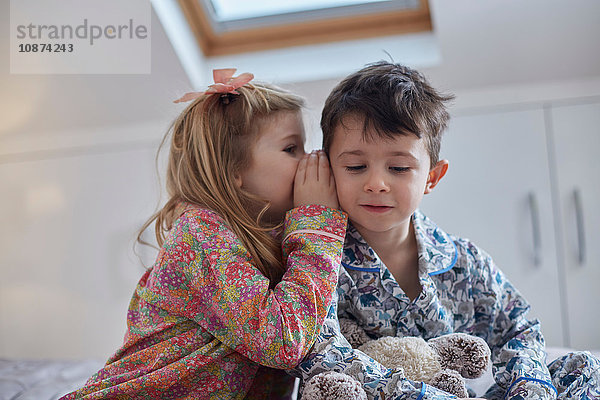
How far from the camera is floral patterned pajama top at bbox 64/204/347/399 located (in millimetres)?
1015

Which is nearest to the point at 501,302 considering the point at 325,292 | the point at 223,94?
the point at 325,292

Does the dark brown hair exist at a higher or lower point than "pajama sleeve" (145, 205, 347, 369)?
higher

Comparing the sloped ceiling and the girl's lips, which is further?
the sloped ceiling

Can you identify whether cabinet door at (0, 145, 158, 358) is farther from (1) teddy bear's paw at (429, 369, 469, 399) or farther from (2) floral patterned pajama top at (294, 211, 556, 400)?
(1) teddy bear's paw at (429, 369, 469, 399)

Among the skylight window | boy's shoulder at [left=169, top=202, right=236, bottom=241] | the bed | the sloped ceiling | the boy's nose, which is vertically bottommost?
the bed

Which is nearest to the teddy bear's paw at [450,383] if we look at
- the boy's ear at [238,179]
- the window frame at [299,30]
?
the boy's ear at [238,179]

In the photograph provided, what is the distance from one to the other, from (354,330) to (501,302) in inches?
13.4

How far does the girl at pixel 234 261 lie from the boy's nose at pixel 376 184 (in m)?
0.08

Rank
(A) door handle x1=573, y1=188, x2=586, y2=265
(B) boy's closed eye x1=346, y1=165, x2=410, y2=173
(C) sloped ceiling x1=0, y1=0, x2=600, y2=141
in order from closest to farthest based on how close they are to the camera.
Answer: (B) boy's closed eye x1=346, y1=165, x2=410, y2=173, (C) sloped ceiling x1=0, y1=0, x2=600, y2=141, (A) door handle x1=573, y1=188, x2=586, y2=265

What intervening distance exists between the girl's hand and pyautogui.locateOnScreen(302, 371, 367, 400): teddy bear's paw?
0.36m

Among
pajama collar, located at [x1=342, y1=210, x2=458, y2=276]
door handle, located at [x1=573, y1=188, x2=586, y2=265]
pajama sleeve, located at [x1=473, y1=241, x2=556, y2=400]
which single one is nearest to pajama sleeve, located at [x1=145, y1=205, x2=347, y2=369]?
pajama collar, located at [x1=342, y1=210, x2=458, y2=276]

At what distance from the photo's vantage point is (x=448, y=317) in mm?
1219

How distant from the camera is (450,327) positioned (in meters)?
1.22

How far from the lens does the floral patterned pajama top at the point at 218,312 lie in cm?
101
